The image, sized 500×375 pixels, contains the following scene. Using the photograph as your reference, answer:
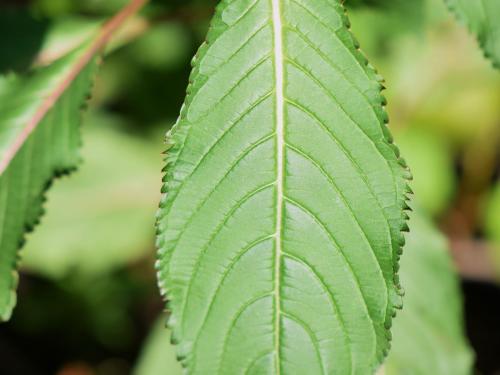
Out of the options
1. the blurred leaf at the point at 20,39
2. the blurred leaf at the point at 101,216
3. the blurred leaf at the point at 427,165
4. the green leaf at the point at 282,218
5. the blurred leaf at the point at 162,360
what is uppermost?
the blurred leaf at the point at 20,39

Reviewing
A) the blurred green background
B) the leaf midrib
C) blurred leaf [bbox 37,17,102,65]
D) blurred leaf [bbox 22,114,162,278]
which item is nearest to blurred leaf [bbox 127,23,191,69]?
the blurred green background

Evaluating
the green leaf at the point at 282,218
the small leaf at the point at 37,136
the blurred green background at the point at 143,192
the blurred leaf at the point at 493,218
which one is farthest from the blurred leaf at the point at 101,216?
the green leaf at the point at 282,218

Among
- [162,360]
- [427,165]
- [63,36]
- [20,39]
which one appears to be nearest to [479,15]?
[63,36]

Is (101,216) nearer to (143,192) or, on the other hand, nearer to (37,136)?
(143,192)

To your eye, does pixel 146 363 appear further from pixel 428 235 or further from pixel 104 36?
pixel 104 36

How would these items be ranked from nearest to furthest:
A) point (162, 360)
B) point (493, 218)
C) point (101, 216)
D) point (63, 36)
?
point (63, 36) < point (162, 360) < point (101, 216) < point (493, 218)

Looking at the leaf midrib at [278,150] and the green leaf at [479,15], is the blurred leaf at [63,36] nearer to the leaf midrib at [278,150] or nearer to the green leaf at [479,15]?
the leaf midrib at [278,150]
